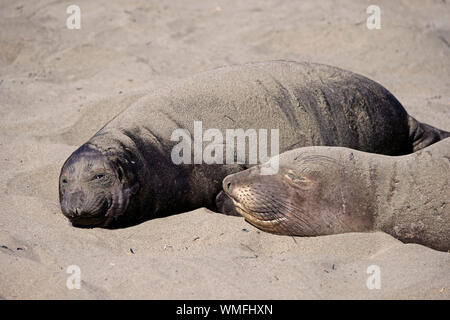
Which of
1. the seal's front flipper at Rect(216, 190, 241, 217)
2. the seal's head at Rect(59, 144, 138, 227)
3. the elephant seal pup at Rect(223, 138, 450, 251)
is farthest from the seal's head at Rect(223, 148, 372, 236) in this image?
the seal's head at Rect(59, 144, 138, 227)

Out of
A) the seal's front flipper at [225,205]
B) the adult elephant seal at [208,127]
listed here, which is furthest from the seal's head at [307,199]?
the adult elephant seal at [208,127]

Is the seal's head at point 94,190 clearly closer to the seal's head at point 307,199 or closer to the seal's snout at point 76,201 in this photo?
the seal's snout at point 76,201

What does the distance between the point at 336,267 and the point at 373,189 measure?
2.16 ft

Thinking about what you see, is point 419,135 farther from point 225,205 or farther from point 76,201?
point 76,201

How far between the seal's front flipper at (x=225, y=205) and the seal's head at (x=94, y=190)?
65 cm

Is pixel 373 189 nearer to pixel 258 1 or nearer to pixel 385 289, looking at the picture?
pixel 385 289

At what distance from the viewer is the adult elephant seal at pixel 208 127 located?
4.42 metres

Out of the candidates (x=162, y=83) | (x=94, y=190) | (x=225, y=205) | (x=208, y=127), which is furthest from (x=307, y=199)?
(x=162, y=83)

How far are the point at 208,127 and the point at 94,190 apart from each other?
977mm

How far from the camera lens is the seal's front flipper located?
4629 mm

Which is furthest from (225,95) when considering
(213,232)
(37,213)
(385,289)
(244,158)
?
(385,289)

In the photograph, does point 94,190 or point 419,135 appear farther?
point 419,135

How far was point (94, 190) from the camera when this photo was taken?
437cm

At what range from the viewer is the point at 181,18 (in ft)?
29.9
